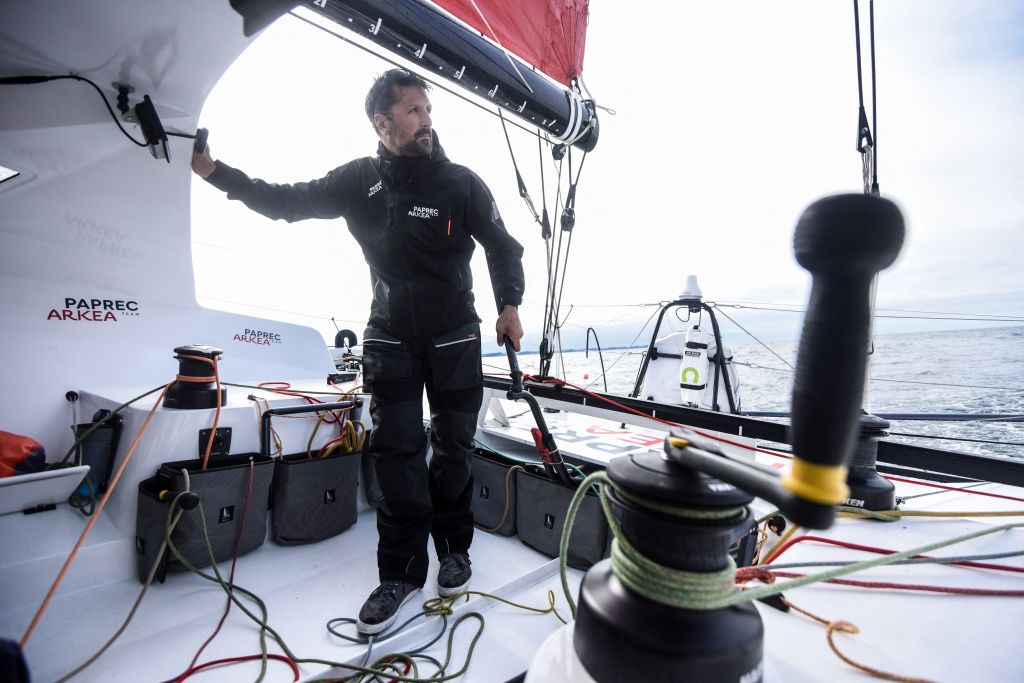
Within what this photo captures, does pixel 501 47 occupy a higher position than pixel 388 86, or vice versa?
pixel 501 47

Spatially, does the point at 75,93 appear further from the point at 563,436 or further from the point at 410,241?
the point at 563,436

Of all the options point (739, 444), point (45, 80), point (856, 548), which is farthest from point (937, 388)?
point (45, 80)

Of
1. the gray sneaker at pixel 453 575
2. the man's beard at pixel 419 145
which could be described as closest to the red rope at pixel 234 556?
the gray sneaker at pixel 453 575

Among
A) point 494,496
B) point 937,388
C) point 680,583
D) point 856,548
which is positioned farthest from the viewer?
point 937,388

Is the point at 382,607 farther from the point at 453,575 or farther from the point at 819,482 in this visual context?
the point at 819,482

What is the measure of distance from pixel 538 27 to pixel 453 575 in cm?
227

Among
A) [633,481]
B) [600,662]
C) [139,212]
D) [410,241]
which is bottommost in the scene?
[600,662]

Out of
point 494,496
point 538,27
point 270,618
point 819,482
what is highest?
point 538,27

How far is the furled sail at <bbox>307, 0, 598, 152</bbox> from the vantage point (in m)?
1.32

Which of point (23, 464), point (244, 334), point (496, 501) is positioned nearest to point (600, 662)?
point (496, 501)

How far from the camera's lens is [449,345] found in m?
1.43

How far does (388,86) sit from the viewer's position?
1403 mm

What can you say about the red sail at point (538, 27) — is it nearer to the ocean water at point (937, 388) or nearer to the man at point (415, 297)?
the man at point (415, 297)

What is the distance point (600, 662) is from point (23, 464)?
192 cm
